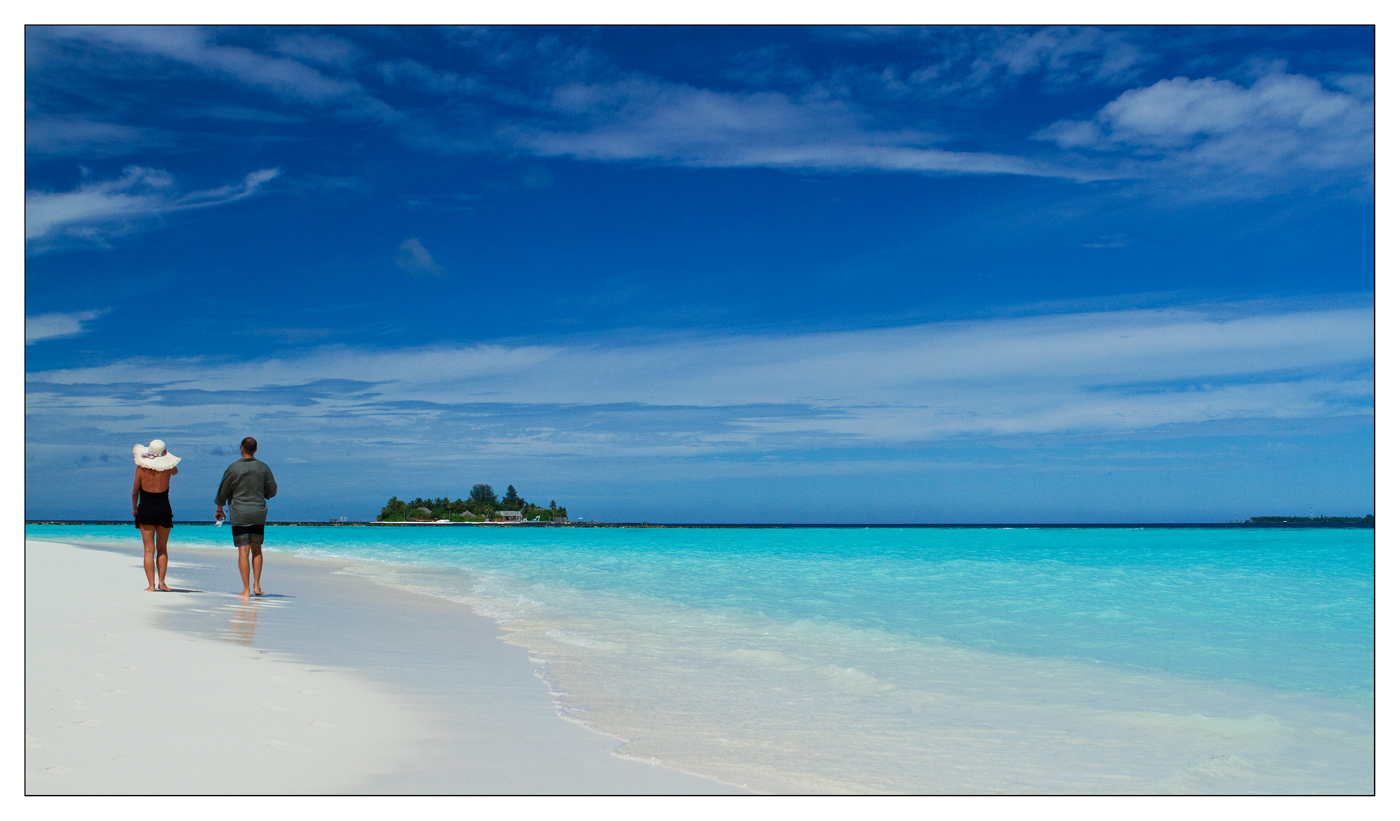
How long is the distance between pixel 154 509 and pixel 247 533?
1094 mm

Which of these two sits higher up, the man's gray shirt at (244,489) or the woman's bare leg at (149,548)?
the man's gray shirt at (244,489)

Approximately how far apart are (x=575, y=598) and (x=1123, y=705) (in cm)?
881

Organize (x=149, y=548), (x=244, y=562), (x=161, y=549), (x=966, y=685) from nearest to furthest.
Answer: (x=966, y=685) → (x=244, y=562) → (x=161, y=549) → (x=149, y=548)

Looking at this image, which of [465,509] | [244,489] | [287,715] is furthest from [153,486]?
[465,509]

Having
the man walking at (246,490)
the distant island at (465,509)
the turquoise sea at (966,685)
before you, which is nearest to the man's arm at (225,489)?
the man walking at (246,490)

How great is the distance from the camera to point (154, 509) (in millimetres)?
9141

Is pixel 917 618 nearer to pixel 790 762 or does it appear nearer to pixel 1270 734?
pixel 1270 734

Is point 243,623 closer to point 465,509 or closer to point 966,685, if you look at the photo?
point 966,685

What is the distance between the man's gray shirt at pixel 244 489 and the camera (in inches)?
347

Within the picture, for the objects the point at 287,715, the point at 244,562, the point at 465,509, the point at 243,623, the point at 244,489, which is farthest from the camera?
the point at 465,509

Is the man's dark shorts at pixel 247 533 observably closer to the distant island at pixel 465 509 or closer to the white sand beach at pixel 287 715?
the white sand beach at pixel 287 715

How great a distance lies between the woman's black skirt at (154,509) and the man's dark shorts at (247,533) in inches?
30.9
